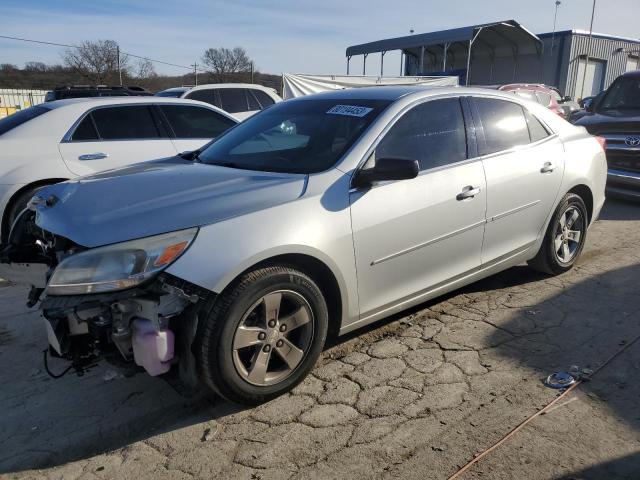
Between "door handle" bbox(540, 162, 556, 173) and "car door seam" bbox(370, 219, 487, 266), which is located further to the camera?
"door handle" bbox(540, 162, 556, 173)

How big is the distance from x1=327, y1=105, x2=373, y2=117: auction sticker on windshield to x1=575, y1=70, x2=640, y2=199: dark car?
5.89 m

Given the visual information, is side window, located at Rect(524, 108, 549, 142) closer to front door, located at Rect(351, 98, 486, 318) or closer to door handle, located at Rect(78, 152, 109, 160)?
front door, located at Rect(351, 98, 486, 318)

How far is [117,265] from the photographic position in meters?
2.57

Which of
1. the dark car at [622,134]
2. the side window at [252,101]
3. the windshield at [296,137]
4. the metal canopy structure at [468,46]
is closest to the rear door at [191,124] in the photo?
the windshield at [296,137]

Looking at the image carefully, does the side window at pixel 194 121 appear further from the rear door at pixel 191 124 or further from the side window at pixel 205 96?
the side window at pixel 205 96

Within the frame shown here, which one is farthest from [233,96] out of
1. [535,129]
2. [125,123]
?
[535,129]

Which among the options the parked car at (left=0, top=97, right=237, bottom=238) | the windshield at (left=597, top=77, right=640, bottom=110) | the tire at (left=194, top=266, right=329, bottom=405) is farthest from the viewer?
the windshield at (left=597, top=77, right=640, bottom=110)

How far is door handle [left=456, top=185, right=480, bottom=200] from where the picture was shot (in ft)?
12.0

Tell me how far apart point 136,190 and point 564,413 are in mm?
2603

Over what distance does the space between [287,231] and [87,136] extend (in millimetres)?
4139

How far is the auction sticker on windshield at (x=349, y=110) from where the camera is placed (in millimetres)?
3570

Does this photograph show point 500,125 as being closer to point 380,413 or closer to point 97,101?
point 380,413

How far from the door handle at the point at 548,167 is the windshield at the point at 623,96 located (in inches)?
209

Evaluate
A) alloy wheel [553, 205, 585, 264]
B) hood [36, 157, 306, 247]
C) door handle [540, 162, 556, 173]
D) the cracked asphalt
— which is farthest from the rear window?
alloy wheel [553, 205, 585, 264]
